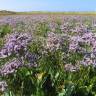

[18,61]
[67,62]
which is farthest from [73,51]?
[18,61]

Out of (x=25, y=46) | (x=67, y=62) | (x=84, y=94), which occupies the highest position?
(x=25, y=46)

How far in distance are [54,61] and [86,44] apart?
2.64 feet

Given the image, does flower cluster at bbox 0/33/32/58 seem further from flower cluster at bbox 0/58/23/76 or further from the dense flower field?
flower cluster at bbox 0/58/23/76

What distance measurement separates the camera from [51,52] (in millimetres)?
6945

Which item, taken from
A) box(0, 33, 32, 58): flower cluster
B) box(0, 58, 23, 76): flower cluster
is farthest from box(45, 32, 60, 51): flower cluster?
box(0, 58, 23, 76): flower cluster

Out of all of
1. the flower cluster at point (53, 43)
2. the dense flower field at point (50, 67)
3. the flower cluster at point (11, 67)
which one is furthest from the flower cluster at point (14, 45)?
the flower cluster at point (53, 43)

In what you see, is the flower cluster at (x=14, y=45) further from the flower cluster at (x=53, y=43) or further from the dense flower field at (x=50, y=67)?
the flower cluster at (x=53, y=43)

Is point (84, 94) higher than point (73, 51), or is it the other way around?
point (73, 51)

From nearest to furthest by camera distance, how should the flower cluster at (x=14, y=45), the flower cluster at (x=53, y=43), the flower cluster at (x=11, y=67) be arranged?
the flower cluster at (x=11, y=67)
the flower cluster at (x=14, y=45)
the flower cluster at (x=53, y=43)

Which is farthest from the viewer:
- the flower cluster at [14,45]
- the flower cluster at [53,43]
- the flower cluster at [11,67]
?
the flower cluster at [53,43]

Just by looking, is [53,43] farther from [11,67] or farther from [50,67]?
[11,67]

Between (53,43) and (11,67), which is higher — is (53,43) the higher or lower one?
the higher one

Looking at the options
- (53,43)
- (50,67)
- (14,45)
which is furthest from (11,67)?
(50,67)

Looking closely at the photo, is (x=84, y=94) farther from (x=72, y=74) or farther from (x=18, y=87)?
(x=18, y=87)
